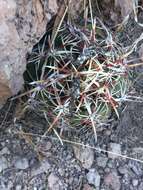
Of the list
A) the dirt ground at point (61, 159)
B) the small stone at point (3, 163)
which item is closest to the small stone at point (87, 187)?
the dirt ground at point (61, 159)

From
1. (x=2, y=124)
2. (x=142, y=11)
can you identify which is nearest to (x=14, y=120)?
(x=2, y=124)

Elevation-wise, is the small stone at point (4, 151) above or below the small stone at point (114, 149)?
above

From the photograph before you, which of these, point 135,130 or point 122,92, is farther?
point 135,130

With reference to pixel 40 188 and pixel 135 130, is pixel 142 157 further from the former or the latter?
pixel 40 188

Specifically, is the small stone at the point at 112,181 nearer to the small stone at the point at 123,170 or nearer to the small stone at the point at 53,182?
the small stone at the point at 123,170

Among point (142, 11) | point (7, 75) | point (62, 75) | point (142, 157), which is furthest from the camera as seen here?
point (142, 11)

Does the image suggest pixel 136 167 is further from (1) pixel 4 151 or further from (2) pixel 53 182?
(1) pixel 4 151
